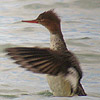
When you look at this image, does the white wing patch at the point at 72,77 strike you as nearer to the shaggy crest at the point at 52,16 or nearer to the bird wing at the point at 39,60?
the bird wing at the point at 39,60

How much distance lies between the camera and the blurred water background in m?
8.44

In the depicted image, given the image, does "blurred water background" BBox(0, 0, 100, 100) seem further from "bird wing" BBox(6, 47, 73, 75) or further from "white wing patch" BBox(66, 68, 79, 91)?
"bird wing" BBox(6, 47, 73, 75)

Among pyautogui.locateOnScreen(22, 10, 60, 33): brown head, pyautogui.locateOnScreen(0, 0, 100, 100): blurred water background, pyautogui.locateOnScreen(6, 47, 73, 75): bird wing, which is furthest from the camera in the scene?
pyautogui.locateOnScreen(0, 0, 100, 100): blurred water background

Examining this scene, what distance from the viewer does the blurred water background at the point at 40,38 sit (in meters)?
8.44

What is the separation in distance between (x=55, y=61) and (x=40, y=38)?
6.07m

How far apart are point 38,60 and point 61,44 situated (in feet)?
2.96

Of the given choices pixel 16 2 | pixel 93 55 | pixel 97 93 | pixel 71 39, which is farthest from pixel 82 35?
pixel 97 93

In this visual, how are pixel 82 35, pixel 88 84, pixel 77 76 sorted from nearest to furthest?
pixel 77 76 < pixel 88 84 < pixel 82 35

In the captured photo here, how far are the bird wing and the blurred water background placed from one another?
2.72 ft

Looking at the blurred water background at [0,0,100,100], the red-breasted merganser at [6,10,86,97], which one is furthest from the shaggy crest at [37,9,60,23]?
the blurred water background at [0,0,100,100]

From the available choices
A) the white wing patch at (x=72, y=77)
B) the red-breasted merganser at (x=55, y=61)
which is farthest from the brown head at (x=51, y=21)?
the white wing patch at (x=72, y=77)

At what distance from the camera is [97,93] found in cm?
812

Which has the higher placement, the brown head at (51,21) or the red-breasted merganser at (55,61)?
the brown head at (51,21)

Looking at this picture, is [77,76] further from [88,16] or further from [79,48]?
[88,16]
